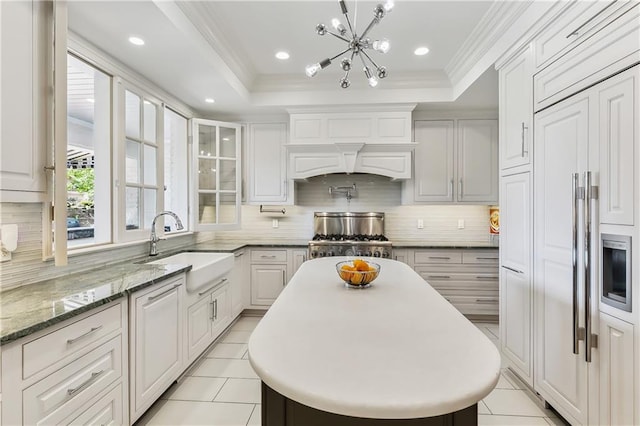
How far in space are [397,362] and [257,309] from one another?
3269 mm

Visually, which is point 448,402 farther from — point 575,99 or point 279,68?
point 279,68

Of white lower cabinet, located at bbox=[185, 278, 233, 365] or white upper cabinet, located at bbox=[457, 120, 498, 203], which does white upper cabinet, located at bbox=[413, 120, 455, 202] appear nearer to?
white upper cabinet, located at bbox=[457, 120, 498, 203]

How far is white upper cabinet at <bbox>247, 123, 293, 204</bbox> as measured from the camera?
404 cm

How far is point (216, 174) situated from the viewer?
376cm

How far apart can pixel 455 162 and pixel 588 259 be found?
2.46 m

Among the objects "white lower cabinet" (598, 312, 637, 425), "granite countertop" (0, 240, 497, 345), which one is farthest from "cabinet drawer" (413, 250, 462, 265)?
"granite countertop" (0, 240, 497, 345)

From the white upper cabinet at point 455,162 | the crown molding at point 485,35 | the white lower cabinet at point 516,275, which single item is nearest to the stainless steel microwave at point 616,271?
the white lower cabinet at point 516,275

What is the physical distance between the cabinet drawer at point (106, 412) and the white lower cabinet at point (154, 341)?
0.09 meters

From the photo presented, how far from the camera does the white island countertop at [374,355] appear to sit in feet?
2.39

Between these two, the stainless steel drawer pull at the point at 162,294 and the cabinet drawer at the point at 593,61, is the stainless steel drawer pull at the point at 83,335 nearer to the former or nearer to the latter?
the stainless steel drawer pull at the point at 162,294

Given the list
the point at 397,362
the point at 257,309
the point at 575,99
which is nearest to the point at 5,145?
the point at 397,362

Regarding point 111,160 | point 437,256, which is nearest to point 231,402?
point 111,160

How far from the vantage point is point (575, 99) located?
1.71 m

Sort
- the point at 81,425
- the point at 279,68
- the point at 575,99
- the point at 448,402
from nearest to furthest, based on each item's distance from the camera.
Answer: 1. the point at 448,402
2. the point at 81,425
3. the point at 575,99
4. the point at 279,68
